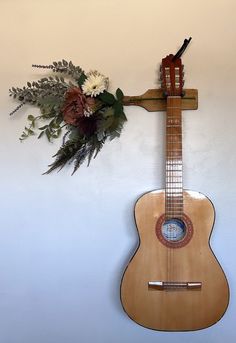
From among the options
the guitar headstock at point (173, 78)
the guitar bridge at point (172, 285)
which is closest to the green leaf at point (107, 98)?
the guitar headstock at point (173, 78)

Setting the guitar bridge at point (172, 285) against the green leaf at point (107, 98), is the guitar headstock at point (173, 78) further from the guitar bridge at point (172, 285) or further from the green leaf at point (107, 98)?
the guitar bridge at point (172, 285)

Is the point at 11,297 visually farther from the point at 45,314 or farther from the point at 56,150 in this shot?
the point at 56,150

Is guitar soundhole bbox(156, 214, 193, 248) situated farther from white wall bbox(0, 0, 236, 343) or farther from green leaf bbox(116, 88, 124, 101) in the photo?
green leaf bbox(116, 88, 124, 101)

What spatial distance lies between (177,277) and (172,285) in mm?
41

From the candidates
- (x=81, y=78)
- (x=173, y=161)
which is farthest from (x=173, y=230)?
(x=81, y=78)

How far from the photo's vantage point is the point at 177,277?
1.47 meters

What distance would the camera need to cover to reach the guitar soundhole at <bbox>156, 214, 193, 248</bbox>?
57.9 inches

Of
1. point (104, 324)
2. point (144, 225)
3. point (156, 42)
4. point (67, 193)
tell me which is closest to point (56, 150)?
point (67, 193)

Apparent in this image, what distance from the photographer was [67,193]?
1670 mm

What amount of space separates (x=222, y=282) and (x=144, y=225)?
41 cm

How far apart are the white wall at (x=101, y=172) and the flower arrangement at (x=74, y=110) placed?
56mm

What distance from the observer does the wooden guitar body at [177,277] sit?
57.1 inches

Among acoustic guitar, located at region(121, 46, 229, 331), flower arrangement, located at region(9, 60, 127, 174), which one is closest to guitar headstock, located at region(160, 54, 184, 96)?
acoustic guitar, located at region(121, 46, 229, 331)

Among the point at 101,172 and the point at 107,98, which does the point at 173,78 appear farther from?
the point at 101,172
